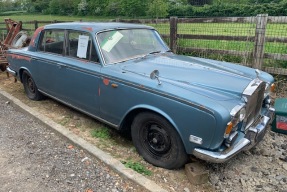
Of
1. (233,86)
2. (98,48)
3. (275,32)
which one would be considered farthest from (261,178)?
(275,32)

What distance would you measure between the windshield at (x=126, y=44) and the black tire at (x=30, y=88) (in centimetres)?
233

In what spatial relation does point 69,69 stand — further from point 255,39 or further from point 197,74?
point 255,39

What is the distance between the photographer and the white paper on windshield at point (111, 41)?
3.85 meters

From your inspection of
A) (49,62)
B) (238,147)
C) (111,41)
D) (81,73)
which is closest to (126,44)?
(111,41)

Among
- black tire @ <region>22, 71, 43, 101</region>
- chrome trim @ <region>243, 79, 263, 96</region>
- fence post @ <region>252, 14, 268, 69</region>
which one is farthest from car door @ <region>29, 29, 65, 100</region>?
fence post @ <region>252, 14, 268, 69</region>

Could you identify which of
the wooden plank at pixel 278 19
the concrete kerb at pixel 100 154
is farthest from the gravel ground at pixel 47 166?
the wooden plank at pixel 278 19

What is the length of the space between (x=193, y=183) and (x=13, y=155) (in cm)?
238

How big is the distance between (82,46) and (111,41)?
0.49 m

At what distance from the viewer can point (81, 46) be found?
4117 millimetres

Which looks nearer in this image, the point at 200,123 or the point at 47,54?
the point at 200,123

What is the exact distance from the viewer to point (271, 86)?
3.81 m

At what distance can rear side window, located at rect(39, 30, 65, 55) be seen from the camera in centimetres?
459

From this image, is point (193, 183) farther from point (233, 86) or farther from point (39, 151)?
point (39, 151)

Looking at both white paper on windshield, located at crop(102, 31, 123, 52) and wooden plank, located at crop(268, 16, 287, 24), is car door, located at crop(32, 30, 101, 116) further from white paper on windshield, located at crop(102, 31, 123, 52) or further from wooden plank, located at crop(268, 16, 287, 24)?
wooden plank, located at crop(268, 16, 287, 24)
